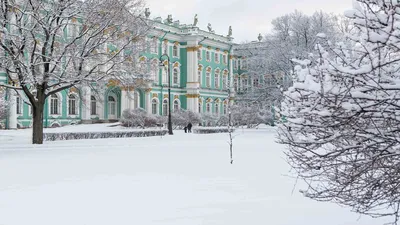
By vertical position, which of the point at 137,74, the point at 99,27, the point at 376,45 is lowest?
the point at 376,45

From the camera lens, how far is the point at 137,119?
38.4 meters

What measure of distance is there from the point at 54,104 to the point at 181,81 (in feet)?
63.4

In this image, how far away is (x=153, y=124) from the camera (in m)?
40.1

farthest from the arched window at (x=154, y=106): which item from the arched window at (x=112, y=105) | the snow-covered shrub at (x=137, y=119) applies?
the snow-covered shrub at (x=137, y=119)

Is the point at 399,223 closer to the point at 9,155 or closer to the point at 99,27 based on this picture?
the point at 9,155

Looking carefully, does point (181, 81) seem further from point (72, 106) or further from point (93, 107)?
point (72, 106)

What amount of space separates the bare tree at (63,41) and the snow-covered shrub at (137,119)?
687 inches

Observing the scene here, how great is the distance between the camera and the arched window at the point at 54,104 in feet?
129

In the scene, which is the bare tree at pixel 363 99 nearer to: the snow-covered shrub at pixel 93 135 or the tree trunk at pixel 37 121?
the tree trunk at pixel 37 121

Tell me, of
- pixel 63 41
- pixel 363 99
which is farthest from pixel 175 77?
pixel 363 99

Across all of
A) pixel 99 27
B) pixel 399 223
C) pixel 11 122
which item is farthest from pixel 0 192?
pixel 11 122

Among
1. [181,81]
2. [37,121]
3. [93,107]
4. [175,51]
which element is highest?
[175,51]

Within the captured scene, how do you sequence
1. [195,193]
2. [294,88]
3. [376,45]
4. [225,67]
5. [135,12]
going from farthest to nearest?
1. [225,67]
2. [135,12]
3. [195,193]
4. [294,88]
5. [376,45]

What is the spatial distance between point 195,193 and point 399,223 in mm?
3664
